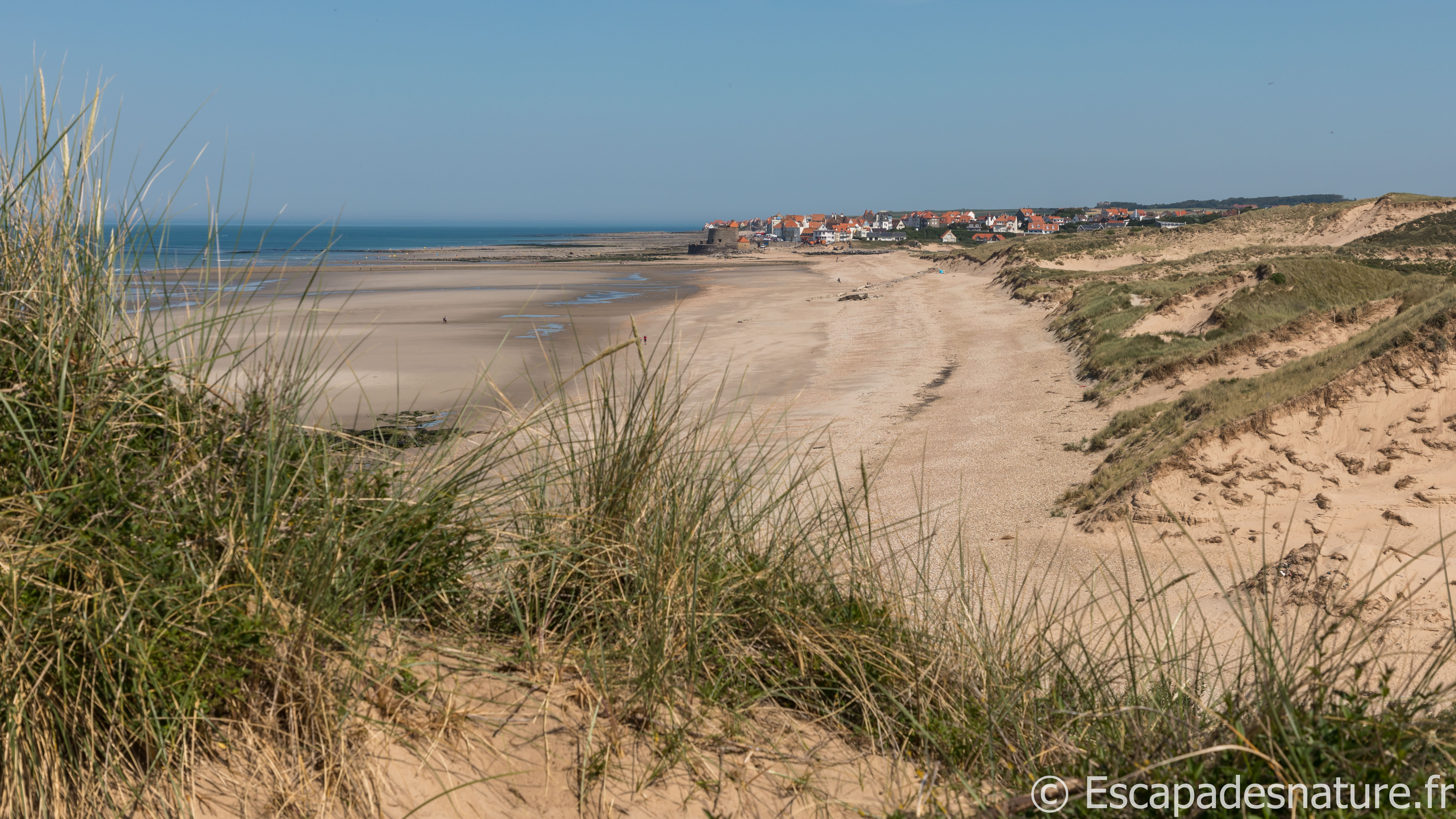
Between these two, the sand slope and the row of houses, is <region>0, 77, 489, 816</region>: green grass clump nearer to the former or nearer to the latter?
the sand slope

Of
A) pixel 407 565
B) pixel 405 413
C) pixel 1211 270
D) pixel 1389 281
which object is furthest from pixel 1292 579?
pixel 1211 270

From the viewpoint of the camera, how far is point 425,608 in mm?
2627

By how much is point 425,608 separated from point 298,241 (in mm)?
1135

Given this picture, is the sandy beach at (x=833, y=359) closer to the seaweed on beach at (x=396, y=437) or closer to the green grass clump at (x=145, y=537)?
the seaweed on beach at (x=396, y=437)

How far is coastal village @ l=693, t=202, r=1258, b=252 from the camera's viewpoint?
9794 cm

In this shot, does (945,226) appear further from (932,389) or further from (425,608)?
(425,608)

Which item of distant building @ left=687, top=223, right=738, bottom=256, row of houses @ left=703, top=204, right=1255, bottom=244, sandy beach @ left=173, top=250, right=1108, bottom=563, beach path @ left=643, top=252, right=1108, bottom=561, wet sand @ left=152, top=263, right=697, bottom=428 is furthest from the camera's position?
row of houses @ left=703, top=204, right=1255, bottom=244

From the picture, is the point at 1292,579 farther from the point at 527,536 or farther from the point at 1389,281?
the point at 1389,281

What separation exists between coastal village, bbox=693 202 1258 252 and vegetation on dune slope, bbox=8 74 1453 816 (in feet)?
280

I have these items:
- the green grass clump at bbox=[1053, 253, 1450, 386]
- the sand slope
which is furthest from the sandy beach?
the sand slope

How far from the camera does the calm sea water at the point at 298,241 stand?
9.18ft

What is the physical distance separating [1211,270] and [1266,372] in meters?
19.2

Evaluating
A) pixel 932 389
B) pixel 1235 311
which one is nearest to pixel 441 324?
pixel 932 389

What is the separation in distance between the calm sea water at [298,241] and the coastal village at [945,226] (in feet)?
98.9
